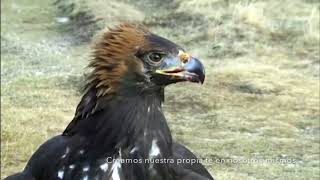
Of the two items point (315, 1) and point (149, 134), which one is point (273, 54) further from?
point (149, 134)

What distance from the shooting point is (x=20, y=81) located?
16953mm

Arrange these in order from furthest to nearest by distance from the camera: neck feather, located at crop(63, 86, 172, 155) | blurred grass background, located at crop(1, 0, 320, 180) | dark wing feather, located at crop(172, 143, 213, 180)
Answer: blurred grass background, located at crop(1, 0, 320, 180) → dark wing feather, located at crop(172, 143, 213, 180) → neck feather, located at crop(63, 86, 172, 155)

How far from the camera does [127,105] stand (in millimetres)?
5809

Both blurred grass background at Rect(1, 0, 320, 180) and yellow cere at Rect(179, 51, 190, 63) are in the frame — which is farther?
blurred grass background at Rect(1, 0, 320, 180)

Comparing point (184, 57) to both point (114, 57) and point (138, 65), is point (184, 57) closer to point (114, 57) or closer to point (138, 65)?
point (138, 65)

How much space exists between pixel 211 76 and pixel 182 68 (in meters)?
10.1

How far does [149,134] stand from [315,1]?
721 inches

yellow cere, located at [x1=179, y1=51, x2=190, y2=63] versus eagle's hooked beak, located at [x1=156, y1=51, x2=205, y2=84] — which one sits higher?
yellow cere, located at [x1=179, y1=51, x2=190, y2=63]

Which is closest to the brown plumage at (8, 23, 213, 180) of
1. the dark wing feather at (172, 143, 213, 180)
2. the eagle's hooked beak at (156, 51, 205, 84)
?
the eagle's hooked beak at (156, 51, 205, 84)

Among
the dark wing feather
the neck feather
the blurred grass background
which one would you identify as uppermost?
the neck feather

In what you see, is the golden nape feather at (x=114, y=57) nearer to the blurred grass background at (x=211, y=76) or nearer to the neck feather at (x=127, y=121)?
the neck feather at (x=127, y=121)

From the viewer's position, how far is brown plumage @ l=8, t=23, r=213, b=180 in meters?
5.82

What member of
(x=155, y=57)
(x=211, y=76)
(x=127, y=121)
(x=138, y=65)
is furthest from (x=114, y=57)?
(x=211, y=76)

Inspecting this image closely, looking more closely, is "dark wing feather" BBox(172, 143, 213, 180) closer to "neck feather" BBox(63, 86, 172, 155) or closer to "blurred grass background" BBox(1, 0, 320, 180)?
"neck feather" BBox(63, 86, 172, 155)
